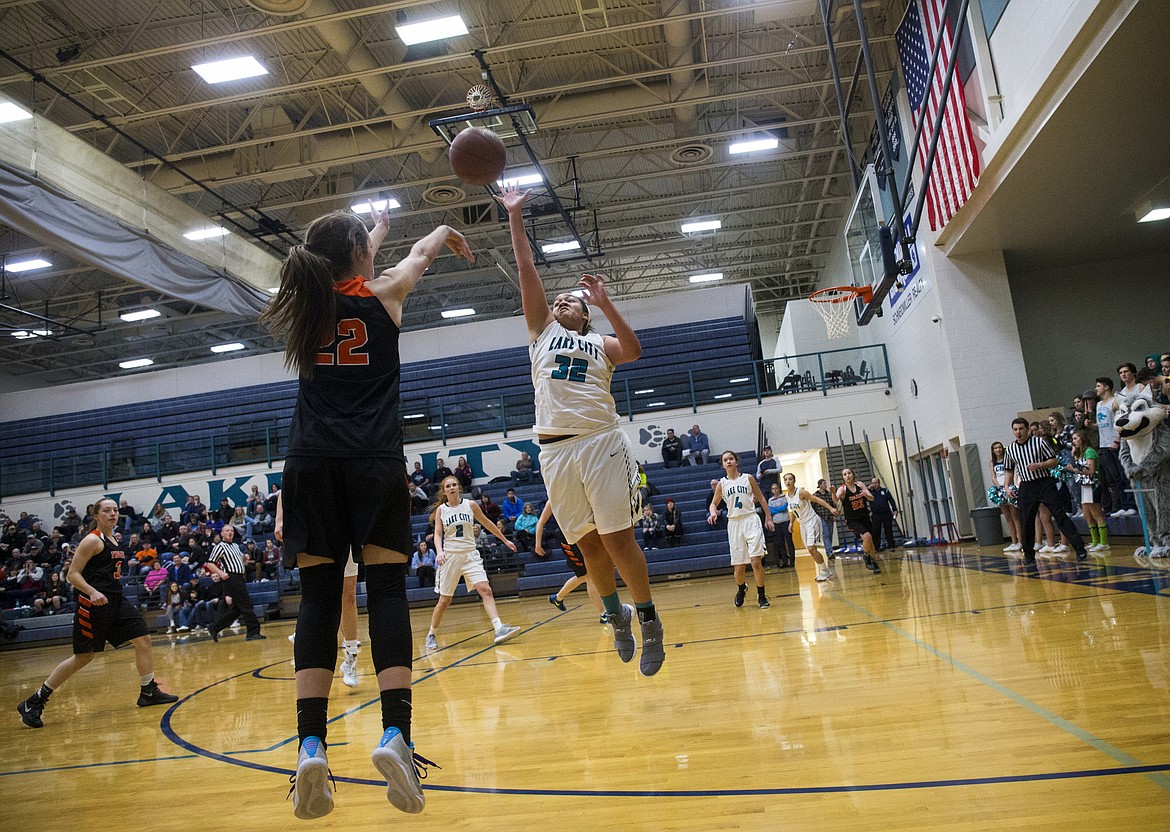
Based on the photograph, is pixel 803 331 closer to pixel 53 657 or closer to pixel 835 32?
pixel 835 32

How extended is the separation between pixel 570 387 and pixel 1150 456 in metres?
6.69

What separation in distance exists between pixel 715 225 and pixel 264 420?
42.3 feet

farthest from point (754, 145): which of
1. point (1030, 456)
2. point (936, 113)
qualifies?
point (1030, 456)

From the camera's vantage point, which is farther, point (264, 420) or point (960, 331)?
point (264, 420)

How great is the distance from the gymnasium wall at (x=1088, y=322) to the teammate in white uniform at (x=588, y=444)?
1475 centimetres

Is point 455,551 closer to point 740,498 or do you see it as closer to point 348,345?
point 740,498

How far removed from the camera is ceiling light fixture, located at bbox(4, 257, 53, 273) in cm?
1927

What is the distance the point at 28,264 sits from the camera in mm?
19297

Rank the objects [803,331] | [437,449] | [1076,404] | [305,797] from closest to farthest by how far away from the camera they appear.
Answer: [305,797] < [1076,404] < [437,449] < [803,331]

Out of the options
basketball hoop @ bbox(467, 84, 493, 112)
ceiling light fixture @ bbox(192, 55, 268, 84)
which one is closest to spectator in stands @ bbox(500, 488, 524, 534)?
basketball hoop @ bbox(467, 84, 493, 112)

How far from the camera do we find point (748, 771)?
277 centimetres

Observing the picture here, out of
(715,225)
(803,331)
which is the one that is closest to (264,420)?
(715,225)

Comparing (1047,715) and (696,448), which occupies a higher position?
(696,448)

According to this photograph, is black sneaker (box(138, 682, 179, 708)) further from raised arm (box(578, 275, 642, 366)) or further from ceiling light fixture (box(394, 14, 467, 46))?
ceiling light fixture (box(394, 14, 467, 46))
